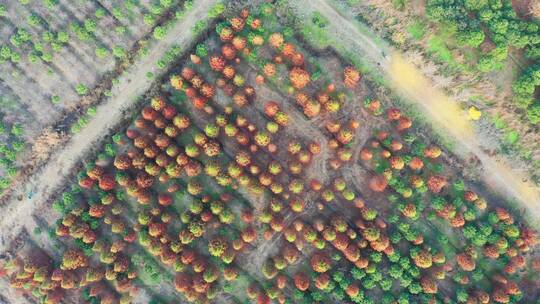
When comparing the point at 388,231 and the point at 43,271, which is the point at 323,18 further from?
the point at 43,271

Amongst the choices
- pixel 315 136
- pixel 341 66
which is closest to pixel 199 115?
pixel 315 136

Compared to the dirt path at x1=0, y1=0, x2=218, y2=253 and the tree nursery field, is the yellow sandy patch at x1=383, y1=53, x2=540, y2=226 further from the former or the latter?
the dirt path at x1=0, y1=0, x2=218, y2=253

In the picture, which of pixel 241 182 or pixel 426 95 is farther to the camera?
pixel 426 95

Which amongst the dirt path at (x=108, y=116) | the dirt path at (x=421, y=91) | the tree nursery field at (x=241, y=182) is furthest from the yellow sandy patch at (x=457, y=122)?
the dirt path at (x=108, y=116)

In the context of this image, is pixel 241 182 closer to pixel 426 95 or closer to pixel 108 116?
pixel 108 116

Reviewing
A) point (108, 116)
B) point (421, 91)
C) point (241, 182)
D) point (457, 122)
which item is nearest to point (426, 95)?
point (421, 91)

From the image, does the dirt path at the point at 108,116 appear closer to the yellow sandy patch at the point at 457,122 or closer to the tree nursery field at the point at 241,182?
the tree nursery field at the point at 241,182
